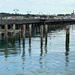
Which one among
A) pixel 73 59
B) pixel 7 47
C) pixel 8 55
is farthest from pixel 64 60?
pixel 7 47

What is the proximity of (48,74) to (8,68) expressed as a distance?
4.14 m

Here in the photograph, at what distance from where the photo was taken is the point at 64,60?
32.2 metres

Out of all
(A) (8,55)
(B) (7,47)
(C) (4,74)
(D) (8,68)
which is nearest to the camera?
(C) (4,74)

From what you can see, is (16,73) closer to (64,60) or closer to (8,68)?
(8,68)

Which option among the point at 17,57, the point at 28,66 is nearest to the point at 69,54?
the point at 17,57

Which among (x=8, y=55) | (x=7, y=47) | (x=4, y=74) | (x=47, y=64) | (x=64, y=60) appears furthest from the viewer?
(x=7, y=47)

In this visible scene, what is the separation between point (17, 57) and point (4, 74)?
26.8 ft

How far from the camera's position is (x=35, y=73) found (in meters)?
26.3

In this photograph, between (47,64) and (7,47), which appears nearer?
(47,64)

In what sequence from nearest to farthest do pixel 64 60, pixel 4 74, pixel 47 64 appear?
1. pixel 4 74
2. pixel 47 64
3. pixel 64 60

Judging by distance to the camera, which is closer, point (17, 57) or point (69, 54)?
point (17, 57)

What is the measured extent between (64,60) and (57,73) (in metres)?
6.14

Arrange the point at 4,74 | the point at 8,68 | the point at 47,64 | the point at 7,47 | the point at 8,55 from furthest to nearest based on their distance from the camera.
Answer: the point at 7,47 → the point at 8,55 → the point at 47,64 → the point at 8,68 → the point at 4,74

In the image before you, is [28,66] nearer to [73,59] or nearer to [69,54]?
[73,59]
